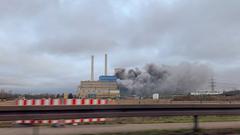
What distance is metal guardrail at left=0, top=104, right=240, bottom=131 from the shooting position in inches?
397

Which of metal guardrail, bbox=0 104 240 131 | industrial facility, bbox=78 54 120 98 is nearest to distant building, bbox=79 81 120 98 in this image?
industrial facility, bbox=78 54 120 98

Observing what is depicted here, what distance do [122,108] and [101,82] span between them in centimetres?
7983

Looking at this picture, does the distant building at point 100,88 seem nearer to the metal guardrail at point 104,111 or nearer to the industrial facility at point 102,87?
the industrial facility at point 102,87

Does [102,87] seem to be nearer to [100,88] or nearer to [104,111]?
[100,88]

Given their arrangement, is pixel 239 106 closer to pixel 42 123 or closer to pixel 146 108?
pixel 146 108

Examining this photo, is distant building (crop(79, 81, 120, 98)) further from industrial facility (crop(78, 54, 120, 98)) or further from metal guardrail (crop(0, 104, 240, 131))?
metal guardrail (crop(0, 104, 240, 131))

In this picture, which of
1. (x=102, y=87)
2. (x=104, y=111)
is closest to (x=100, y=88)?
(x=102, y=87)

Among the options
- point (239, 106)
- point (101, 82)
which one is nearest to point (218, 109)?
point (239, 106)

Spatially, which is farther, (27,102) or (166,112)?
(27,102)

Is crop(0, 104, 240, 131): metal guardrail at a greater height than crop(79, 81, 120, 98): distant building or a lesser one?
lesser

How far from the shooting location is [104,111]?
10914 millimetres

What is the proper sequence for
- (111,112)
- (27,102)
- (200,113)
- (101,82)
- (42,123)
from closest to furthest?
(111,112) < (200,113) < (42,123) < (27,102) < (101,82)

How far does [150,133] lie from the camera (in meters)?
11.1

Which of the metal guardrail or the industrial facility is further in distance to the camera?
the industrial facility
